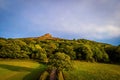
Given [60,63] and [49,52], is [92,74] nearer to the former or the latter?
[60,63]

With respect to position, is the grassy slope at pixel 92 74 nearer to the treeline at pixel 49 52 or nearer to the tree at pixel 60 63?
the tree at pixel 60 63

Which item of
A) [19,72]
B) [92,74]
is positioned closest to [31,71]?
[19,72]

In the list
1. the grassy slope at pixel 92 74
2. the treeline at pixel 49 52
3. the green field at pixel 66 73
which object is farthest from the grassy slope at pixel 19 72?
the treeline at pixel 49 52

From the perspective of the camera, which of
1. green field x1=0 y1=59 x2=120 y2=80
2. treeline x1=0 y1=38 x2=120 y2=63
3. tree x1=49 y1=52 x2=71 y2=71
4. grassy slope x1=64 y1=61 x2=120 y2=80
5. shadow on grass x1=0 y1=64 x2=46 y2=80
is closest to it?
grassy slope x1=64 y1=61 x2=120 y2=80

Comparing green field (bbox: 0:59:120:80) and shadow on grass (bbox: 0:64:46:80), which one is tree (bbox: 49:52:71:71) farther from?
shadow on grass (bbox: 0:64:46:80)

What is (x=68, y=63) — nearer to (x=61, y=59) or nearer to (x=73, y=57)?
(x=61, y=59)

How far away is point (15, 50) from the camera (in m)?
113

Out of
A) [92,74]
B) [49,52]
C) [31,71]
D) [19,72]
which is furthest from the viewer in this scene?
[49,52]

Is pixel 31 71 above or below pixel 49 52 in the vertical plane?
below

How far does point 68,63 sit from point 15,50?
A: 45693 mm

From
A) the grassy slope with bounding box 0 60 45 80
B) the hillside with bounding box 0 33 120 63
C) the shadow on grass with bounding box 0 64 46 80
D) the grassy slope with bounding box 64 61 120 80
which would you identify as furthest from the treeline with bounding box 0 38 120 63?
the grassy slope with bounding box 64 61 120 80

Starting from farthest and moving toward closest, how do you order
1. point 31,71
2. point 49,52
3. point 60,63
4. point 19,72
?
1. point 49,52
2. point 60,63
3. point 31,71
4. point 19,72

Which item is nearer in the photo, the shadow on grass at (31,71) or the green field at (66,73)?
the green field at (66,73)

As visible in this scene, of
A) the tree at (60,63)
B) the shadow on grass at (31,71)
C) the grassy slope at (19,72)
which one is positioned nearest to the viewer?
the grassy slope at (19,72)
